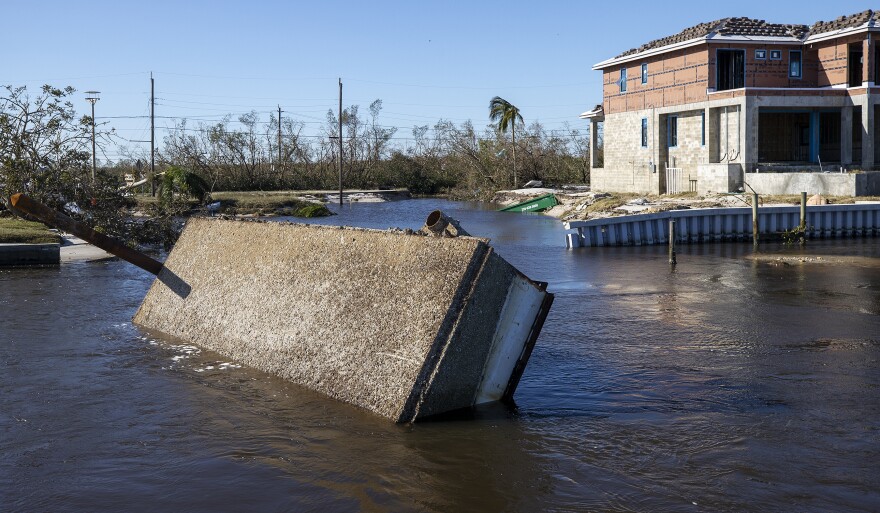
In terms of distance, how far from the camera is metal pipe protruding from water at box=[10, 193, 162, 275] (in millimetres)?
9086

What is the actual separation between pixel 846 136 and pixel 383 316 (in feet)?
105

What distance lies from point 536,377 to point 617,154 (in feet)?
114

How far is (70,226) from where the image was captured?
9.49 m

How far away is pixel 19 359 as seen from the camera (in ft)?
31.9

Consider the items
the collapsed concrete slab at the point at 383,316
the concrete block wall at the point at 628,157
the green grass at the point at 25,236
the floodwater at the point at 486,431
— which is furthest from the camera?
the concrete block wall at the point at 628,157

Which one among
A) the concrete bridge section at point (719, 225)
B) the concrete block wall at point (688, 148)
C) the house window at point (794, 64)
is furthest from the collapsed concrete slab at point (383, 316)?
the house window at point (794, 64)

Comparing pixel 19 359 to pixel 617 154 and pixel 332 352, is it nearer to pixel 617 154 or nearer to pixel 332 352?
pixel 332 352

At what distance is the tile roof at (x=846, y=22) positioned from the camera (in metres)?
33.7

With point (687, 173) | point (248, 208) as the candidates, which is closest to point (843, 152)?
point (687, 173)

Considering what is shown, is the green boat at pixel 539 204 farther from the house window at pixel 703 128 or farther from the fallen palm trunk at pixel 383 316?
the fallen palm trunk at pixel 383 316

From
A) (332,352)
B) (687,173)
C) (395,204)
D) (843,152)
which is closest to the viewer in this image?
(332,352)

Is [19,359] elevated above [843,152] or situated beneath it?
situated beneath

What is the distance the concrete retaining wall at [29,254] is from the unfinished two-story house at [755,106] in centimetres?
2340

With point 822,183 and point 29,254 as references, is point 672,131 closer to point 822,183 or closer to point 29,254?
point 822,183
